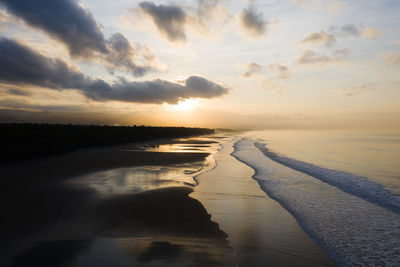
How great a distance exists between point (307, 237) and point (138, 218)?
4857 mm

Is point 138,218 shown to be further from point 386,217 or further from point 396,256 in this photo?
point 386,217

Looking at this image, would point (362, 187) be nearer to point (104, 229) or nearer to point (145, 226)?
point (145, 226)

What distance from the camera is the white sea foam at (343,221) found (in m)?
5.70

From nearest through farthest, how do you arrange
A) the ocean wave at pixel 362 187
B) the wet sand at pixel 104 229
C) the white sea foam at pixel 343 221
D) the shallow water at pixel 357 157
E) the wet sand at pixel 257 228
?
the wet sand at pixel 104 229
the wet sand at pixel 257 228
the white sea foam at pixel 343 221
the ocean wave at pixel 362 187
the shallow water at pixel 357 157

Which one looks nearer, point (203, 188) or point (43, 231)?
point (43, 231)

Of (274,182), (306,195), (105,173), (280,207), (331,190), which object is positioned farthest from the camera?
(105,173)

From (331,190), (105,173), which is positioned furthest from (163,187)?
(331,190)

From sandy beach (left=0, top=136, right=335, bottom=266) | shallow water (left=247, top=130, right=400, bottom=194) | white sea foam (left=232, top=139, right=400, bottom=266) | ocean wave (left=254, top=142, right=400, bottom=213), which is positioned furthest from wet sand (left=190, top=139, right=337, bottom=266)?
shallow water (left=247, top=130, right=400, bottom=194)

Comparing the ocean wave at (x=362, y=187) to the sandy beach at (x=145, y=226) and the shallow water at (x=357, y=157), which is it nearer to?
the shallow water at (x=357, y=157)

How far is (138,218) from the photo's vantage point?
727 centimetres

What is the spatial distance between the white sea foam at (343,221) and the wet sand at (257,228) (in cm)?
42

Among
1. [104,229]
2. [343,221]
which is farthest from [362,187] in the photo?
[104,229]

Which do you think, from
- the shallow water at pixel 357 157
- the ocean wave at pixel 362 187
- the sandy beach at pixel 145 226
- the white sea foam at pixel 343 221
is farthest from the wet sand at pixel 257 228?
the shallow water at pixel 357 157

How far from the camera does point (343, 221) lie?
7750 millimetres
